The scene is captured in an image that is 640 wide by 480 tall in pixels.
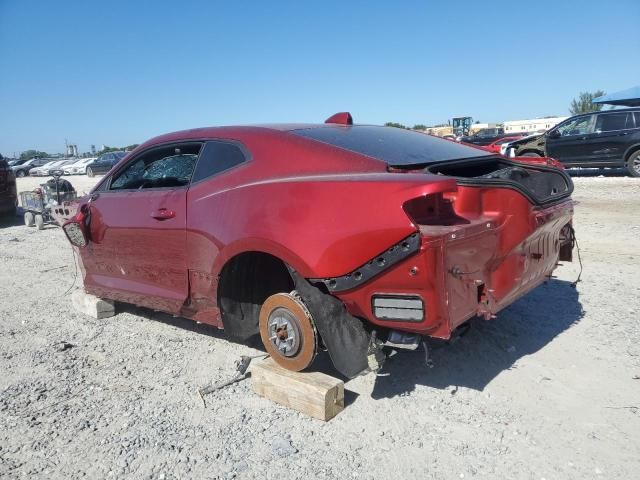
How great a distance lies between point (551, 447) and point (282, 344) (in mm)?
1543

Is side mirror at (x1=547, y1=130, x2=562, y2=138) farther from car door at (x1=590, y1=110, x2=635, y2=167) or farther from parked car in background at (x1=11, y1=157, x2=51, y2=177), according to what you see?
parked car in background at (x1=11, y1=157, x2=51, y2=177)

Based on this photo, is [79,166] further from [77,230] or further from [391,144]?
[391,144]

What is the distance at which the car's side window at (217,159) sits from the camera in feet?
11.2

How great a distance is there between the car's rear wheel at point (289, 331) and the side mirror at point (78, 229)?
2.09 meters

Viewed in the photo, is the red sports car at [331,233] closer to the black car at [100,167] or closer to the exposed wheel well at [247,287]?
the exposed wheel well at [247,287]

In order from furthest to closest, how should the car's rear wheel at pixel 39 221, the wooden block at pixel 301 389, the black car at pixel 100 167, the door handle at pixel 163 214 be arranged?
the black car at pixel 100 167, the car's rear wheel at pixel 39 221, the door handle at pixel 163 214, the wooden block at pixel 301 389

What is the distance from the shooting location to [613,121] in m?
13.0

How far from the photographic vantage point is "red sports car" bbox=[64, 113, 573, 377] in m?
2.55

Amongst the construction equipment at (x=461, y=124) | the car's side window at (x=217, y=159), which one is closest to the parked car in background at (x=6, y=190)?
the car's side window at (x=217, y=159)

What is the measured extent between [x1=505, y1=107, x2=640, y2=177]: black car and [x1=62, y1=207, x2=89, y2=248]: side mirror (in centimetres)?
1211

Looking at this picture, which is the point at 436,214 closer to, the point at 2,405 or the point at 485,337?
the point at 485,337

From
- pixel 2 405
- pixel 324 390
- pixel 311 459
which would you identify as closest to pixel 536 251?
pixel 324 390

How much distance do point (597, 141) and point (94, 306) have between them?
1258cm

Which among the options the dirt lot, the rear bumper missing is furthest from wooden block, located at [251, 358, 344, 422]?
the rear bumper missing
